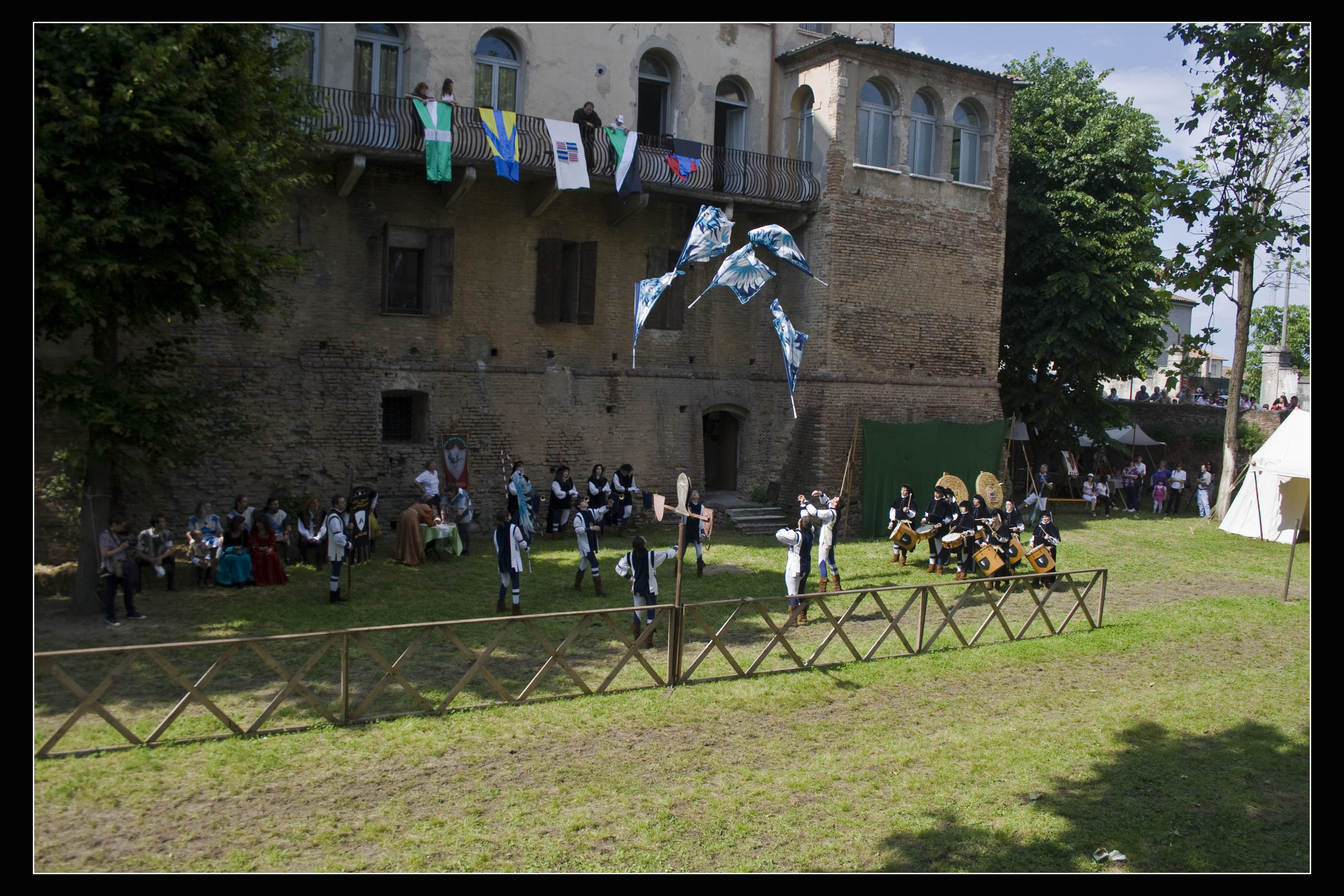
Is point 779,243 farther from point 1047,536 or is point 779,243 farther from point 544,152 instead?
point 1047,536

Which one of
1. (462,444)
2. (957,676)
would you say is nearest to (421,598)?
(462,444)

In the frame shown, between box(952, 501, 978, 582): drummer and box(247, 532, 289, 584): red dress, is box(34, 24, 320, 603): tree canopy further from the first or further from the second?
box(952, 501, 978, 582): drummer

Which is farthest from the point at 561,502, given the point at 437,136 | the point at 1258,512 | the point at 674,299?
the point at 1258,512

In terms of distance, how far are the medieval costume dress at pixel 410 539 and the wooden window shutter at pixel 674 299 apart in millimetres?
7723

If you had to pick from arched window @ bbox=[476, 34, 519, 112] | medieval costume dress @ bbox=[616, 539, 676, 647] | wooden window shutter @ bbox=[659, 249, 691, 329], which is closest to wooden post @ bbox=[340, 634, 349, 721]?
medieval costume dress @ bbox=[616, 539, 676, 647]

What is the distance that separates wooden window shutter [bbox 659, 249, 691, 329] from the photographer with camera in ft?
39.1

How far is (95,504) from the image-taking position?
1355 cm

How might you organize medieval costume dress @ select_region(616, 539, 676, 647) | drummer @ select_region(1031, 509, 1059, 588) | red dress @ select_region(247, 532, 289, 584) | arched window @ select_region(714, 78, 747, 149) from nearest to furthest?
medieval costume dress @ select_region(616, 539, 676, 647) → red dress @ select_region(247, 532, 289, 584) → drummer @ select_region(1031, 509, 1059, 588) → arched window @ select_region(714, 78, 747, 149)

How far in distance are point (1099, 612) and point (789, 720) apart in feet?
21.8

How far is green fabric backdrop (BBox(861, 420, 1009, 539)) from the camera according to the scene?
22359mm

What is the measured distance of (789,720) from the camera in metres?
10.4

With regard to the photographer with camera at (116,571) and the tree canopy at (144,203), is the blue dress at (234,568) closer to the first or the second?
the photographer with camera at (116,571)

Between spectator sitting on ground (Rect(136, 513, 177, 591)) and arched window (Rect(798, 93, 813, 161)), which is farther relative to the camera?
arched window (Rect(798, 93, 813, 161))

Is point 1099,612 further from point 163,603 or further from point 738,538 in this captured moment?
point 163,603
